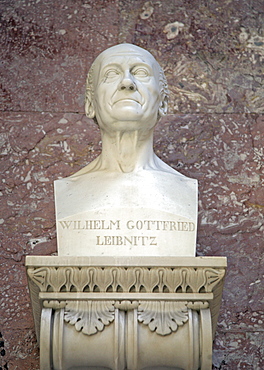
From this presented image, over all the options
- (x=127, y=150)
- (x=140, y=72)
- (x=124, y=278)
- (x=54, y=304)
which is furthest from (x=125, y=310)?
(x=140, y=72)

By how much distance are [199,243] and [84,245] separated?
148 centimetres

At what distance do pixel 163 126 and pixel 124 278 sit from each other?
213 centimetres

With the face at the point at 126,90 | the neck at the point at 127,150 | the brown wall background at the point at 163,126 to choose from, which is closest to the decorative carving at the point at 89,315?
the neck at the point at 127,150

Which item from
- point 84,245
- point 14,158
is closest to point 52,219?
point 14,158

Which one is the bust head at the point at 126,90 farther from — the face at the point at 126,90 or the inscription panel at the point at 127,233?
the inscription panel at the point at 127,233

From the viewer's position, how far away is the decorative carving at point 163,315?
523cm

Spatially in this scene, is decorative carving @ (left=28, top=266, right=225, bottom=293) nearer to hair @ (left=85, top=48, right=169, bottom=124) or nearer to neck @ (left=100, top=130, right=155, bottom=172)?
neck @ (left=100, top=130, right=155, bottom=172)

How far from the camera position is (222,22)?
7.57 m

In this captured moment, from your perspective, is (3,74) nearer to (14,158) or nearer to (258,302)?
(14,158)

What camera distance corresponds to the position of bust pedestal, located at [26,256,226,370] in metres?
5.23

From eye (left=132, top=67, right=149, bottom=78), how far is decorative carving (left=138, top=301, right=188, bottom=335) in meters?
1.32

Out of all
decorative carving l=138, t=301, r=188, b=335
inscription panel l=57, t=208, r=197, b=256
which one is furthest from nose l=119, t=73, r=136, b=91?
decorative carving l=138, t=301, r=188, b=335

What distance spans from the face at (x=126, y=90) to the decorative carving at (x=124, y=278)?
906mm

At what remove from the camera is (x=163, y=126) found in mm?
7195
